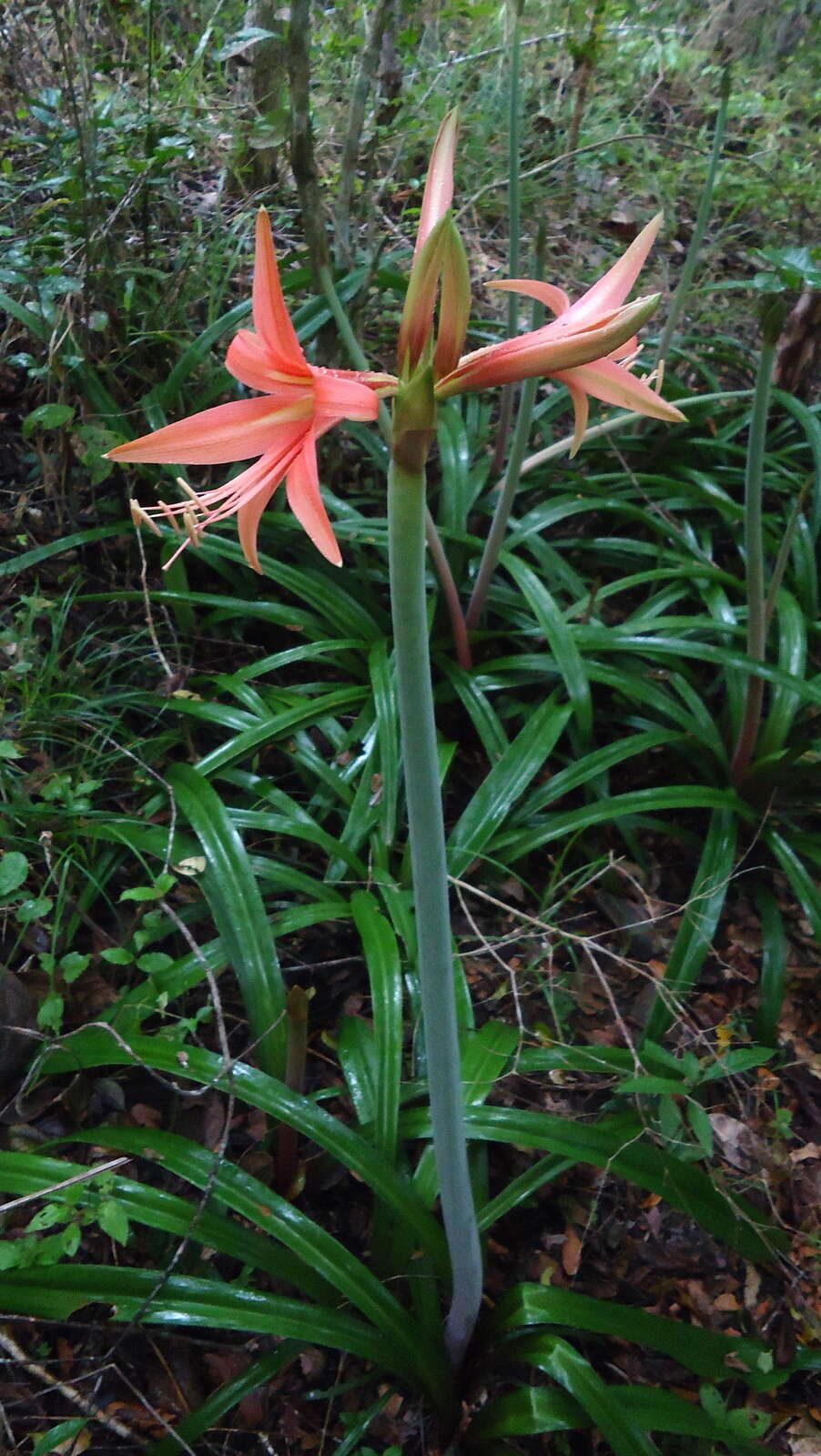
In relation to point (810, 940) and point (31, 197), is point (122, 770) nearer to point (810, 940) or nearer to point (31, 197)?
point (810, 940)

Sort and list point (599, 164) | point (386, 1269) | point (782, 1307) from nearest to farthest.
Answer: point (386, 1269) → point (782, 1307) → point (599, 164)

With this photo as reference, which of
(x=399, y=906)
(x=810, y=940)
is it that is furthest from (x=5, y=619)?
(x=810, y=940)

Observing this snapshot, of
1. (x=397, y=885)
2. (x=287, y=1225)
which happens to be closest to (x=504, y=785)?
(x=397, y=885)

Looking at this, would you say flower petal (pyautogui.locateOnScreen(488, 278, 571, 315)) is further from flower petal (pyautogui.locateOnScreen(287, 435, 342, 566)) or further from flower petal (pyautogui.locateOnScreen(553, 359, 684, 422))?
flower petal (pyautogui.locateOnScreen(287, 435, 342, 566))

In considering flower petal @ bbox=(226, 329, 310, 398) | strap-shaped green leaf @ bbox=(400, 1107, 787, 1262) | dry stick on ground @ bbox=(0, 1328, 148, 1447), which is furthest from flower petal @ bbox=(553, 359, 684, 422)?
dry stick on ground @ bbox=(0, 1328, 148, 1447)

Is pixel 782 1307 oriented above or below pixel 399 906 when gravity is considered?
below

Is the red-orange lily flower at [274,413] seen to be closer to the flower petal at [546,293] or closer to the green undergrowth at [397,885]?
the flower petal at [546,293]

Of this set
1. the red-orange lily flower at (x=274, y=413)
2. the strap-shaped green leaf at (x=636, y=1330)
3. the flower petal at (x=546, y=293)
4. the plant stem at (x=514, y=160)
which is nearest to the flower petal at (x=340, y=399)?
the red-orange lily flower at (x=274, y=413)

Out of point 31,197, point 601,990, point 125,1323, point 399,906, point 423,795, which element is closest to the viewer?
point 423,795
